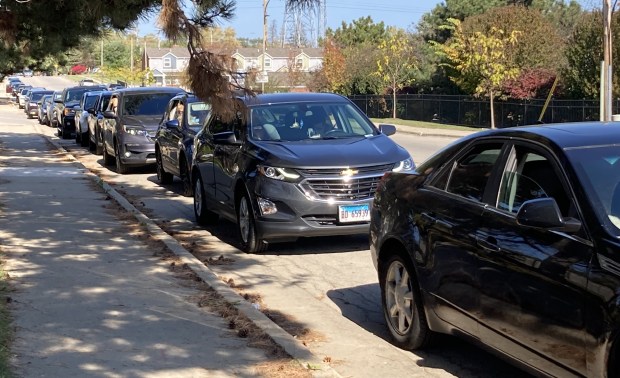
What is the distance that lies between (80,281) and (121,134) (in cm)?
1155

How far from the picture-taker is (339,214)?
930 centimetres

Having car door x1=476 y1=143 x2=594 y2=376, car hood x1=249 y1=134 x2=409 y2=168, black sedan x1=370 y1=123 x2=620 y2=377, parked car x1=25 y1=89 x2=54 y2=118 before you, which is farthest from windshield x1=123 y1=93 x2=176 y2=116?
parked car x1=25 y1=89 x2=54 y2=118

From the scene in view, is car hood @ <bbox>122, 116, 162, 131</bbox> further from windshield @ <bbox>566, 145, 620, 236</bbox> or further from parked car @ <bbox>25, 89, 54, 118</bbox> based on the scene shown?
parked car @ <bbox>25, 89, 54, 118</bbox>

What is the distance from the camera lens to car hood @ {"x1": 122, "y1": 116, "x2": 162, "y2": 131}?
19.0m

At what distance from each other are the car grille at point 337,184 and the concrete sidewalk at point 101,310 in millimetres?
1820

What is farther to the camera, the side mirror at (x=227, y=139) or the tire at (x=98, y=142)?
the tire at (x=98, y=142)

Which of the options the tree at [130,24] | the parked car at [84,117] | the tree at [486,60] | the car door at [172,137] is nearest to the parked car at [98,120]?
the parked car at [84,117]

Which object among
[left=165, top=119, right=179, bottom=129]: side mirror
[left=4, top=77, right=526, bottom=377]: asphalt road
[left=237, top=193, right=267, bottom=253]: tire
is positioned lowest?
[left=4, top=77, right=526, bottom=377]: asphalt road

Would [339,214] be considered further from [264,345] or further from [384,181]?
[264,345]

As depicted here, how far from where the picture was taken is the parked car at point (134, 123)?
749 inches

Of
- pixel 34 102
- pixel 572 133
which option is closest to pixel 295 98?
pixel 572 133

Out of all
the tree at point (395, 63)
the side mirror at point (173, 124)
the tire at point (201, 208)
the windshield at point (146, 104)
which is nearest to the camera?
the tire at point (201, 208)

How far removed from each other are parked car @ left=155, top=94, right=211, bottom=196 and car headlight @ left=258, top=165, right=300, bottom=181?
15.1 ft

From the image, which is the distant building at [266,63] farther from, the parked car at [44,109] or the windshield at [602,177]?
the parked car at [44,109]
